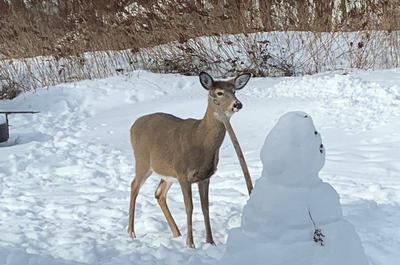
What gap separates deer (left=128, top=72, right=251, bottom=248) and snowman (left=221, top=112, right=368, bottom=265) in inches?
60.7

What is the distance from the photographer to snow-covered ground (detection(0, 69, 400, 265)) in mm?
Result: 4656

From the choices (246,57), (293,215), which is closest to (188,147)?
(293,215)

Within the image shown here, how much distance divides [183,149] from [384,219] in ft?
5.01

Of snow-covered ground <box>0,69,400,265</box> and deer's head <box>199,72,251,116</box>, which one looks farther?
snow-covered ground <box>0,69,400,265</box>

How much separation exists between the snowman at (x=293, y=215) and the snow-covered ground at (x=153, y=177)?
5.19ft

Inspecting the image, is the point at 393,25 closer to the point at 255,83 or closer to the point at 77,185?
the point at 255,83

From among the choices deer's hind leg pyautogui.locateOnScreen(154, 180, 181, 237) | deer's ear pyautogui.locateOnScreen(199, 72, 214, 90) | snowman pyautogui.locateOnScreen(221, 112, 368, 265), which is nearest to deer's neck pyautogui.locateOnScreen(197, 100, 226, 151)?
deer's ear pyautogui.locateOnScreen(199, 72, 214, 90)

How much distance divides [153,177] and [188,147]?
7.07 ft

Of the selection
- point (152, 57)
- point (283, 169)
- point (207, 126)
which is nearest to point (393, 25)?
point (152, 57)

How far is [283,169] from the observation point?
2615 mm

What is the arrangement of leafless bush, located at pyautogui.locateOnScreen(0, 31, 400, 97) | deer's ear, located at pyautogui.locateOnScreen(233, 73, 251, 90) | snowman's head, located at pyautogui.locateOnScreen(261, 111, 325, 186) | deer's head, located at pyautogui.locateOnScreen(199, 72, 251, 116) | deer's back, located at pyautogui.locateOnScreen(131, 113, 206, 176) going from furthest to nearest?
leafless bush, located at pyautogui.locateOnScreen(0, 31, 400, 97)
deer's back, located at pyautogui.locateOnScreen(131, 113, 206, 176)
deer's ear, located at pyautogui.locateOnScreen(233, 73, 251, 90)
deer's head, located at pyautogui.locateOnScreen(199, 72, 251, 116)
snowman's head, located at pyautogui.locateOnScreen(261, 111, 325, 186)

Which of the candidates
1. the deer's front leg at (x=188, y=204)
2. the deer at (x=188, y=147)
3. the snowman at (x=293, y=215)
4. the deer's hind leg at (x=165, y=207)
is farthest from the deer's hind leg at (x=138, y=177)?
the snowman at (x=293, y=215)

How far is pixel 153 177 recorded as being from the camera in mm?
6582

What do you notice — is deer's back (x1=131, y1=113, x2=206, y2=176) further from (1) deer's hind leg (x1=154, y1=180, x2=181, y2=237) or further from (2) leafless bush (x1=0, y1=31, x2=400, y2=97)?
(2) leafless bush (x1=0, y1=31, x2=400, y2=97)
